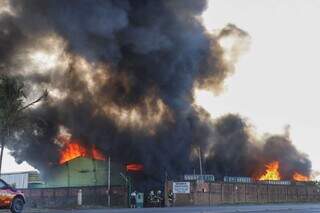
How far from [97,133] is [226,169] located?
26562mm

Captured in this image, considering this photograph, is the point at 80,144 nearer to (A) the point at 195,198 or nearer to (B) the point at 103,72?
(B) the point at 103,72

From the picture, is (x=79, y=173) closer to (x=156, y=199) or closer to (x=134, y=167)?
(x=134, y=167)

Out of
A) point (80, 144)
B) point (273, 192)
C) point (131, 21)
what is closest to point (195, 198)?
point (273, 192)

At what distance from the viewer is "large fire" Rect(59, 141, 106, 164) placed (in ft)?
232

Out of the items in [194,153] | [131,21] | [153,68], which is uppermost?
[131,21]

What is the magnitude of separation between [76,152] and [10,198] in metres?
47.6

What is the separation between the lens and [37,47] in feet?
217

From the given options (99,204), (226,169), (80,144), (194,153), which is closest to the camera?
(99,204)

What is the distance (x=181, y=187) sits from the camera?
5019cm

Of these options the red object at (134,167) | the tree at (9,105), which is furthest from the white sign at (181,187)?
the red object at (134,167)

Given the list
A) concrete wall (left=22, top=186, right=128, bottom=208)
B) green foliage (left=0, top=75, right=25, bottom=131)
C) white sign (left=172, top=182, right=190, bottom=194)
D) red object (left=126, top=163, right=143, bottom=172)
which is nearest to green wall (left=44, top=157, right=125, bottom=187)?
red object (left=126, top=163, right=143, bottom=172)

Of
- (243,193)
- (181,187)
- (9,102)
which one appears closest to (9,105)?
(9,102)

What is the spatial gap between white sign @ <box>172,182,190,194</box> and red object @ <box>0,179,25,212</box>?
2646cm

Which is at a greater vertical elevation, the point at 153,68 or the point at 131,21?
the point at 131,21
